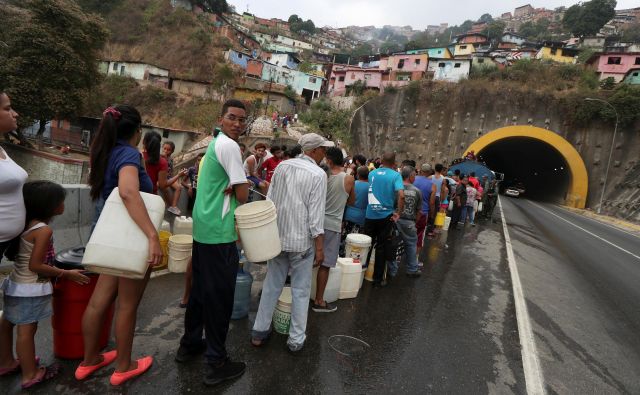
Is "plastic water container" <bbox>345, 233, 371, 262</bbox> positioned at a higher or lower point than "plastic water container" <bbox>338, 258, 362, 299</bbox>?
higher

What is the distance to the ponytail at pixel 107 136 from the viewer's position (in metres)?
2.50

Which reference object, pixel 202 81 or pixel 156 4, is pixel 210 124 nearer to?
pixel 202 81

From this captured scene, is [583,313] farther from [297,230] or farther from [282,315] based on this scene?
[297,230]

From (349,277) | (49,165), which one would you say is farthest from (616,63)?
(49,165)

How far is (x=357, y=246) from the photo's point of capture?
16.6 feet

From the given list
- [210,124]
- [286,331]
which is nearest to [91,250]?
[286,331]

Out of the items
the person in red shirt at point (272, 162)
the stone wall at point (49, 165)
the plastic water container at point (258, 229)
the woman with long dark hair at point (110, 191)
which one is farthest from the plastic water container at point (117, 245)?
the stone wall at point (49, 165)

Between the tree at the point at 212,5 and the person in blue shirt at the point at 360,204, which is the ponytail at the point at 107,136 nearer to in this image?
the person in blue shirt at the point at 360,204

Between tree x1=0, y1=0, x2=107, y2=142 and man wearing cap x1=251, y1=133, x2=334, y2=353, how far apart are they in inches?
1105

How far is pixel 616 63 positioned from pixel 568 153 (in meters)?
23.8

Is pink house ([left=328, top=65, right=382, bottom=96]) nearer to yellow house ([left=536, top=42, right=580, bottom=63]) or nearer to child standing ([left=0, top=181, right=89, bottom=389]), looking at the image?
yellow house ([left=536, top=42, right=580, bottom=63])

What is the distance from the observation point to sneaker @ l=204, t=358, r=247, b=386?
276 centimetres

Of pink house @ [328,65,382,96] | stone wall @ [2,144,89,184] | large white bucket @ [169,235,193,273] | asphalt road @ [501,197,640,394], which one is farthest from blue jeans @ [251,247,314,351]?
pink house @ [328,65,382,96]

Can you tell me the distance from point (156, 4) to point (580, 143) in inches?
2394
